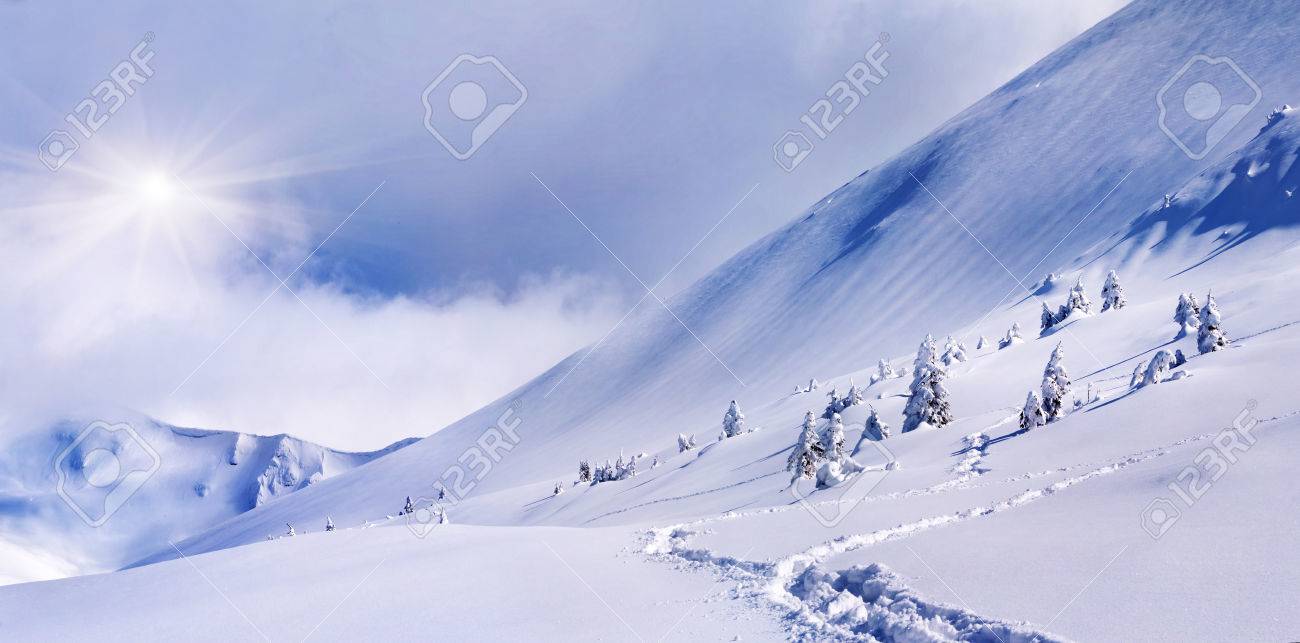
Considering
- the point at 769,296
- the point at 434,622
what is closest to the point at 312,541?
Result: the point at 434,622

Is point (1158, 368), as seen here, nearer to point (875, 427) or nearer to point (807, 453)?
point (875, 427)

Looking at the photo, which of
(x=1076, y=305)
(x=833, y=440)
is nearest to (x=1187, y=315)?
(x=1076, y=305)

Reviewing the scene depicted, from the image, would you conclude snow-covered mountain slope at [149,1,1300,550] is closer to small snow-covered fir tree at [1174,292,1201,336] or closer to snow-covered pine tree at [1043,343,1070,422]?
small snow-covered fir tree at [1174,292,1201,336]

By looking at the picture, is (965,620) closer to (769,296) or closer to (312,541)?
(312,541)

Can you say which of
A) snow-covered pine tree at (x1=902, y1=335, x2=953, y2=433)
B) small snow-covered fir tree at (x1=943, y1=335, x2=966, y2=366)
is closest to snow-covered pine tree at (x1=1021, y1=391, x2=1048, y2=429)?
snow-covered pine tree at (x1=902, y1=335, x2=953, y2=433)

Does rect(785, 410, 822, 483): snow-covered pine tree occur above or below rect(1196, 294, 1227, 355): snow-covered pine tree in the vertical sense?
above

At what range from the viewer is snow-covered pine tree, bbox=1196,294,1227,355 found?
28969mm

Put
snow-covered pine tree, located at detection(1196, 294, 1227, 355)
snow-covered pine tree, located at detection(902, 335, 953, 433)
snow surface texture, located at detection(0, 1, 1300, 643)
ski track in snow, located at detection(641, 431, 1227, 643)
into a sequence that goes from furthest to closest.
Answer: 1. snow-covered pine tree, located at detection(902, 335, 953, 433)
2. snow-covered pine tree, located at detection(1196, 294, 1227, 355)
3. snow surface texture, located at detection(0, 1, 1300, 643)
4. ski track in snow, located at detection(641, 431, 1227, 643)

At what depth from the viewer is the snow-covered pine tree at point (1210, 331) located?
1141 inches

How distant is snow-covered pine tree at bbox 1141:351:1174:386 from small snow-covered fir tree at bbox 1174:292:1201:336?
13956 mm

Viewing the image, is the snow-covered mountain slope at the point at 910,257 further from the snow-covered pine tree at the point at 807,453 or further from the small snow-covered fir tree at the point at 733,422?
the snow-covered pine tree at the point at 807,453

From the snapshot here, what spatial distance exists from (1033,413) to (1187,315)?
2030 cm

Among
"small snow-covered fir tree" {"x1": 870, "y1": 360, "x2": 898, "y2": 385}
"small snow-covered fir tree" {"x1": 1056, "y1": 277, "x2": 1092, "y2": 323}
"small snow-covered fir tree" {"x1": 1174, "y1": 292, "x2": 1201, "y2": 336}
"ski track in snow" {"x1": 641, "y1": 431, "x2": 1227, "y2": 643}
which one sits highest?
"small snow-covered fir tree" {"x1": 870, "y1": 360, "x2": 898, "y2": 385}

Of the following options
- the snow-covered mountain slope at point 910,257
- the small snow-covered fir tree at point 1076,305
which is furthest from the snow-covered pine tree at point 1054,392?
the snow-covered mountain slope at point 910,257
